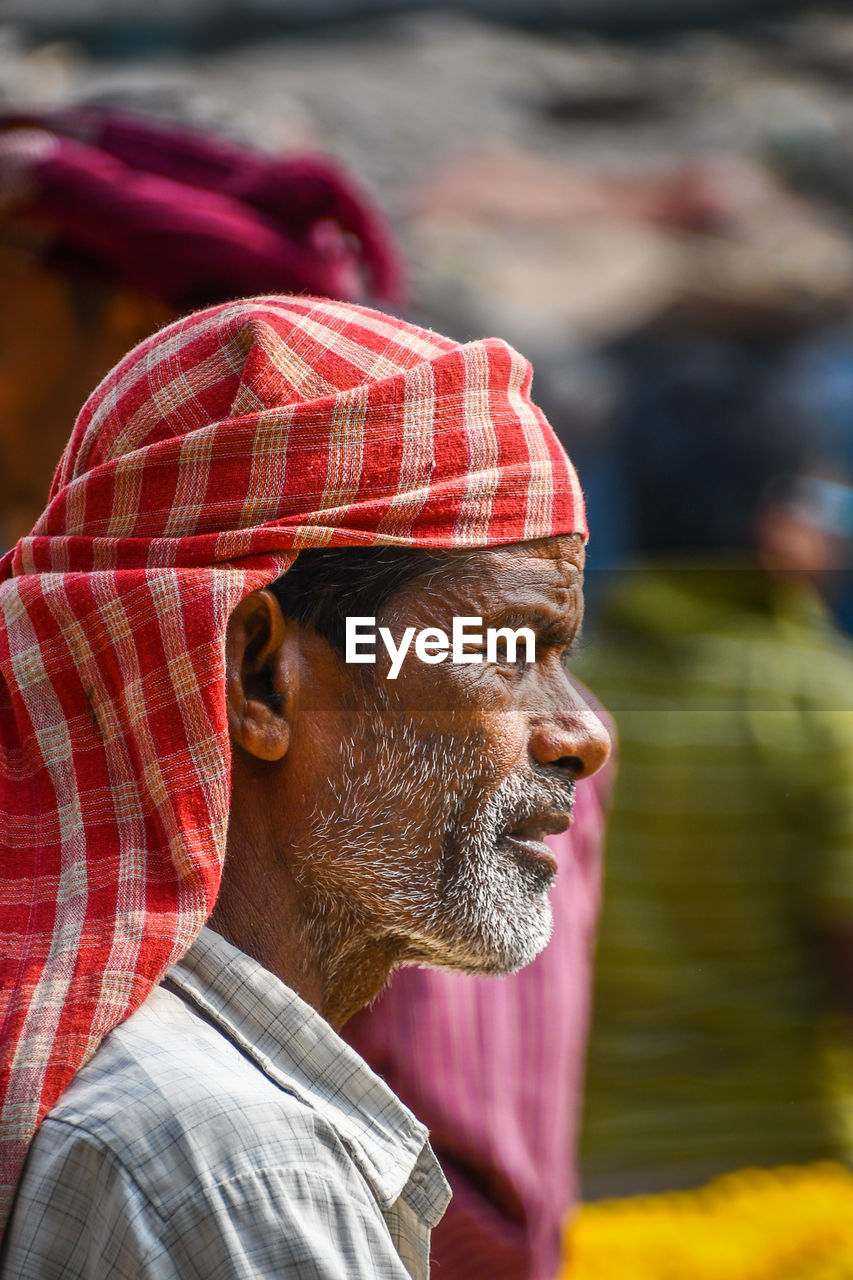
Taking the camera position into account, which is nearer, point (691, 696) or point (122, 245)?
point (691, 696)

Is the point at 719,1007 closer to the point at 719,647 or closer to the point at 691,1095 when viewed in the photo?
the point at 691,1095

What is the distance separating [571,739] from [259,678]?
1.18 feet

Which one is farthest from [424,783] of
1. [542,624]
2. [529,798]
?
[542,624]

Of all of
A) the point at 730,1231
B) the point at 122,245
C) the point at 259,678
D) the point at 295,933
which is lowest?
the point at 730,1231

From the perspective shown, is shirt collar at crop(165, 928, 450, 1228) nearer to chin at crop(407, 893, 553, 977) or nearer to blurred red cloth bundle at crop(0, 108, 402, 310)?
chin at crop(407, 893, 553, 977)

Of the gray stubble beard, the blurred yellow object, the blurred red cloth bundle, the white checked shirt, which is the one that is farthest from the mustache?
the blurred red cloth bundle

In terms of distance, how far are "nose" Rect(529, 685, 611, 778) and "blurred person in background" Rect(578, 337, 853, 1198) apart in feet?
3.96

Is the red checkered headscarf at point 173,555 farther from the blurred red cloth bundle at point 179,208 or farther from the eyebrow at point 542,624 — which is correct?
the blurred red cloth bundle at point 179,208

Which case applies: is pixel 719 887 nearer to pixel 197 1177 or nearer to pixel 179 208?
pixel 179 208

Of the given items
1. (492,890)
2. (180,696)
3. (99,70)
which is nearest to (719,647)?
(492,890)

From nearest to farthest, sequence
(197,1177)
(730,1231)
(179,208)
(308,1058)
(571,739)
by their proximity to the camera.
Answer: (197,1177)
(308,1058)
(571,739)
(730,1231)
(179,208)

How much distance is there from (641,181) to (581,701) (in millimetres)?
5023

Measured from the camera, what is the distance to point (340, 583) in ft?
5.35

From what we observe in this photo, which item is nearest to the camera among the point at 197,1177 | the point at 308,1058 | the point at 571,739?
the point at 197,1177
